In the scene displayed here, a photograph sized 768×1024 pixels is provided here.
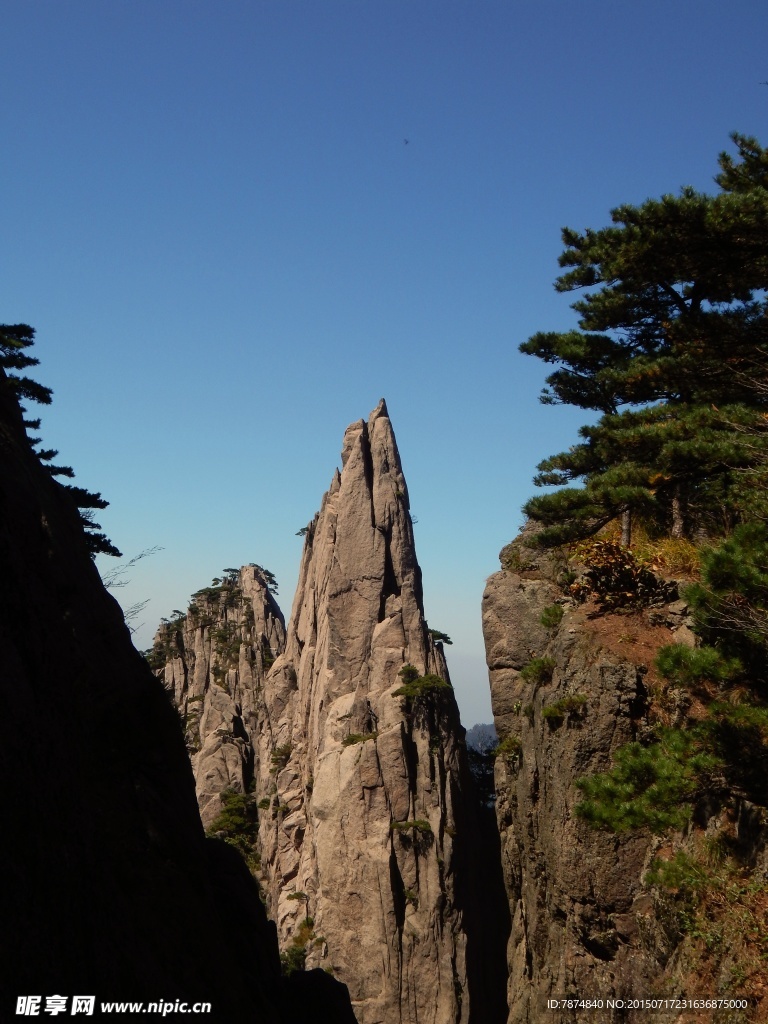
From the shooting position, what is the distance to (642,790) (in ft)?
39.4

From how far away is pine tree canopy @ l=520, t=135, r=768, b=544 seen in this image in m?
12.1

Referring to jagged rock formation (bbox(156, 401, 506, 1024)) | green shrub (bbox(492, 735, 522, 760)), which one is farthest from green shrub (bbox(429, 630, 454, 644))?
green shrub (bbox(492, 735, 522, 760))

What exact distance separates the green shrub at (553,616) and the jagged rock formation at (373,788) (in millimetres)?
32612

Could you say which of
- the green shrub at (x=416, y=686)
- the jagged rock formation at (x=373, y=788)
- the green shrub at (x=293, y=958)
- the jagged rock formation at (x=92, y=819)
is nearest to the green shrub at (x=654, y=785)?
the jagged rock formation at (x=92, y=819)

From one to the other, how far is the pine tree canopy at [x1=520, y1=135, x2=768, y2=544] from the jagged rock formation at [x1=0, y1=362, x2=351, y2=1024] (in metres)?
9.31

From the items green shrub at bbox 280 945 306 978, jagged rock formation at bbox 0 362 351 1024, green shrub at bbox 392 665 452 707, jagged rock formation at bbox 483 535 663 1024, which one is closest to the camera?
jagged rock formation at bbox 0 362 351 1024

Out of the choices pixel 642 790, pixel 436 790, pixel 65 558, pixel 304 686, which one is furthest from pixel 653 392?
pixel 304 686

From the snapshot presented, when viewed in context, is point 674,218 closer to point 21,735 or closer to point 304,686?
point 21,735

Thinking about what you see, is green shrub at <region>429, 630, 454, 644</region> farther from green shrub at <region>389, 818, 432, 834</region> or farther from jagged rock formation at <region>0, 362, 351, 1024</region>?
jagged rock formation at <region>0, 362, 351, 1024</region>

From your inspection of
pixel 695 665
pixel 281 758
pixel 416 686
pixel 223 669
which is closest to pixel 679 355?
pixel 695 665

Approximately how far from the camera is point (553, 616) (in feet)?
66.9

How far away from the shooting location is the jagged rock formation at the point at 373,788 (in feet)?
154

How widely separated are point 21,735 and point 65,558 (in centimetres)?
557

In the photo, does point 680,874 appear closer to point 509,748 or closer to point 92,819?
point 92,819
